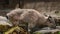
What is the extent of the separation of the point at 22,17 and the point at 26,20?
0.07m

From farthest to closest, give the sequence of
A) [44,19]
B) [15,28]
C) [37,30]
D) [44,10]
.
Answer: [44,10] < [44,19] < [37,30] < [15,28]

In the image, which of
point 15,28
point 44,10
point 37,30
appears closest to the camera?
point 15,28

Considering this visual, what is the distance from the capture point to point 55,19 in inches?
96.3

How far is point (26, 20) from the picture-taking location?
223 cm

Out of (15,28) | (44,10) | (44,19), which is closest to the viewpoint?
(15,28)

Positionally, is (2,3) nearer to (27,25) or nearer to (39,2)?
(39,2)

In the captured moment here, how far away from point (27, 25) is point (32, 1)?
2.78 feet

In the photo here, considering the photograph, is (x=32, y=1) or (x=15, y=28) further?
(x=32, y=1)

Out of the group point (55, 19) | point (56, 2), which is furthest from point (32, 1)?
point (55, 19)

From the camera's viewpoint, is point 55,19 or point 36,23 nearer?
point 36,23

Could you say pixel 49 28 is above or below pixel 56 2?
below

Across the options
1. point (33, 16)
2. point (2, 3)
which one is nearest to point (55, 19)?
point (33, 16)

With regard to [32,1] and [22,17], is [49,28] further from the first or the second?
[32,1]

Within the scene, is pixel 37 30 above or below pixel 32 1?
below
